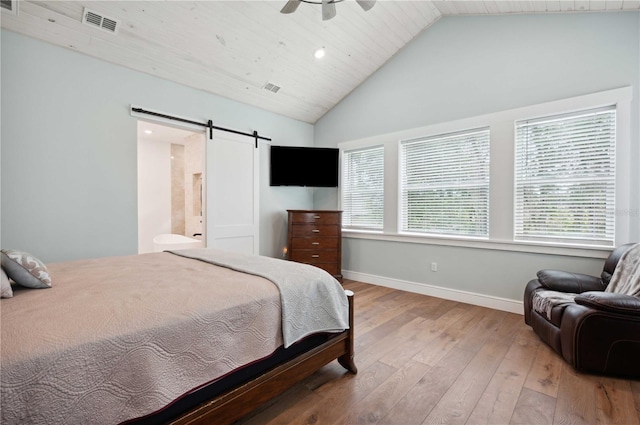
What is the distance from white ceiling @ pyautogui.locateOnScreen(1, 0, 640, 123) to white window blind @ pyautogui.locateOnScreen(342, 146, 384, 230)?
1.12 metres

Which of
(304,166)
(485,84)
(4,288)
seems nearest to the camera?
(4,288)

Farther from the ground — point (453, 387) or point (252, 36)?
point (252, 36)

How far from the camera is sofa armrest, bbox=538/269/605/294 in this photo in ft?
8.18

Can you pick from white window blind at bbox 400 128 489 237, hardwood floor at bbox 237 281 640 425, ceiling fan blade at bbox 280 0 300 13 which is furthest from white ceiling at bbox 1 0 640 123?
hardwood floor at bbox 237 281 640 425

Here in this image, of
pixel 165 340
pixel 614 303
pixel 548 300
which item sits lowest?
pixel 548 300

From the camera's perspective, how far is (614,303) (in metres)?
1.93

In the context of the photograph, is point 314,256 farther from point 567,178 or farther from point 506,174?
point 567,178

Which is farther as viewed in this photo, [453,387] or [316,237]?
[316,237]

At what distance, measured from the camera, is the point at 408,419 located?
158 cm

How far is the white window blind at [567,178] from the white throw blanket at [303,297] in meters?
2.49

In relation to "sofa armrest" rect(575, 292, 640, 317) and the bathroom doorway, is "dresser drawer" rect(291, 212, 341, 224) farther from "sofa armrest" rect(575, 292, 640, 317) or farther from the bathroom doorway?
"sofa armrest" rect(575, 292, 640, 317)

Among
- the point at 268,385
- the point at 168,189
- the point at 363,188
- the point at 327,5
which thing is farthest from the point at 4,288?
the point at 168,189

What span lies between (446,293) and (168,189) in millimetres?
5936

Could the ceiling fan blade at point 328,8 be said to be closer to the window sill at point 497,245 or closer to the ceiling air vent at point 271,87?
the ceiling air vent at point 271,87
